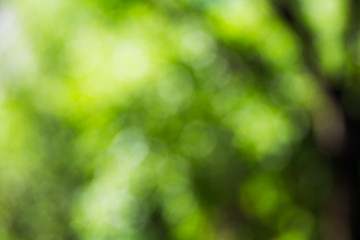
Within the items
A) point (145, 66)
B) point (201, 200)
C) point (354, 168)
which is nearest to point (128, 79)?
point (145, 66)

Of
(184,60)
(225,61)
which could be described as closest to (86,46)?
(184,60)

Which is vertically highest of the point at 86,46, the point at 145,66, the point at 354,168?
the point at 354,168

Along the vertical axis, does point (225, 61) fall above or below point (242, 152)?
above

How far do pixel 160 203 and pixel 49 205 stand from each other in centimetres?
326

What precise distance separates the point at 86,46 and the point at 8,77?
10.8 ft

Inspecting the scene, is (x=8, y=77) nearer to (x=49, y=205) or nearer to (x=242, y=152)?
(x=49, y=205)

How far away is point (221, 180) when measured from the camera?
7.81 m

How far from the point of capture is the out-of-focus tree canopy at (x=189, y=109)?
15.1ft

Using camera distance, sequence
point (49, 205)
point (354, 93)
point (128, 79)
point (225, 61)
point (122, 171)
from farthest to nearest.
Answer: point (49, 205), point (122, 171), point (128, 79), point (225, 61), point (354, 93)

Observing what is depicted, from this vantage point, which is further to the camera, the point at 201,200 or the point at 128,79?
the point at 201,200

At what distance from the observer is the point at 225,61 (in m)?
6.01

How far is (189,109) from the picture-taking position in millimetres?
7305

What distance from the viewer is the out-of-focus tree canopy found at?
4.60 m

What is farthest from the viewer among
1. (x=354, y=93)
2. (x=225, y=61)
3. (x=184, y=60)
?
(x=184, y=60)
